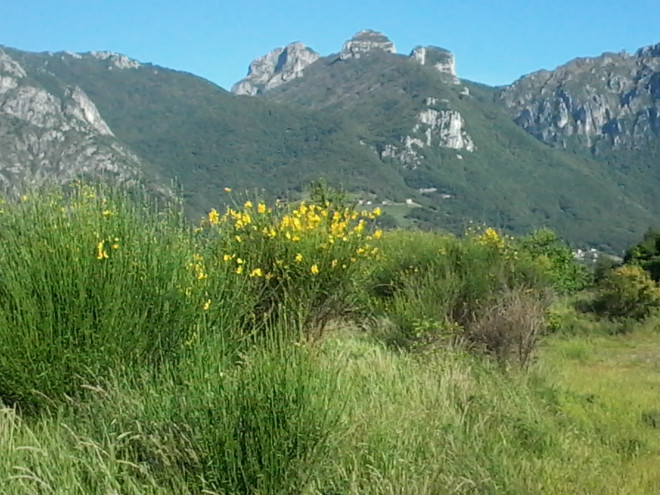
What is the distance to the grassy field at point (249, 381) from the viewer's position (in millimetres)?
Result: 3535

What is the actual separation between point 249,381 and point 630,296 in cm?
1230

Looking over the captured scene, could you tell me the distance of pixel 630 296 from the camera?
47.1ft

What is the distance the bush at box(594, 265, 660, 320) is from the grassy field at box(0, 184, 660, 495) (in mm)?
7062

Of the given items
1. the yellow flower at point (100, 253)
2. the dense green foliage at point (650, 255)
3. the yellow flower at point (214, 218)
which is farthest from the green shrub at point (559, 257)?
the yellow flower at point (100, 253)

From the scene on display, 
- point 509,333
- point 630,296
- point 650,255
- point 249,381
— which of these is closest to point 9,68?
point 650,255

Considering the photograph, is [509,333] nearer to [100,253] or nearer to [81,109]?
[100,253]

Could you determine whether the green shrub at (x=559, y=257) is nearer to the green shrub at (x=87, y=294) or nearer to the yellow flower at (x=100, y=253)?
the green shrub at (x=87, y=294)

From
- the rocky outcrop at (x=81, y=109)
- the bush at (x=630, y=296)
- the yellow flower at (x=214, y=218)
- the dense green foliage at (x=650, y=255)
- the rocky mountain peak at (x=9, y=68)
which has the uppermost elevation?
the rocky mountain peak at (x=9, y=68)

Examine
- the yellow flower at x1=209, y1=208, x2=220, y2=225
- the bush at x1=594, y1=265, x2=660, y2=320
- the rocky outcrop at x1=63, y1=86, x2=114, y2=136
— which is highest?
the rocky outcrop at x1=63, y1=86, x2=114, y2=136

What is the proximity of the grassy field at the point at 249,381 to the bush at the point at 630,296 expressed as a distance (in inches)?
278

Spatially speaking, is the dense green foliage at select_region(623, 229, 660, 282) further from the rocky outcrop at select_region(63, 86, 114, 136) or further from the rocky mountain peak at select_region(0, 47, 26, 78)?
the rocky mountain peak at select_region(0, 47, 26, 78)

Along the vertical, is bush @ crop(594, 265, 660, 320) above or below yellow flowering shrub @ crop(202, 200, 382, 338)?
below

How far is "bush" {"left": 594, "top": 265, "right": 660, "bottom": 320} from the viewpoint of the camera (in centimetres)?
1421

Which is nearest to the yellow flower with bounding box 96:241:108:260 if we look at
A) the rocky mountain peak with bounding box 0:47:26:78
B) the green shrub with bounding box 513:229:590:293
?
the green shrub with bounding box 513:229:590:293
